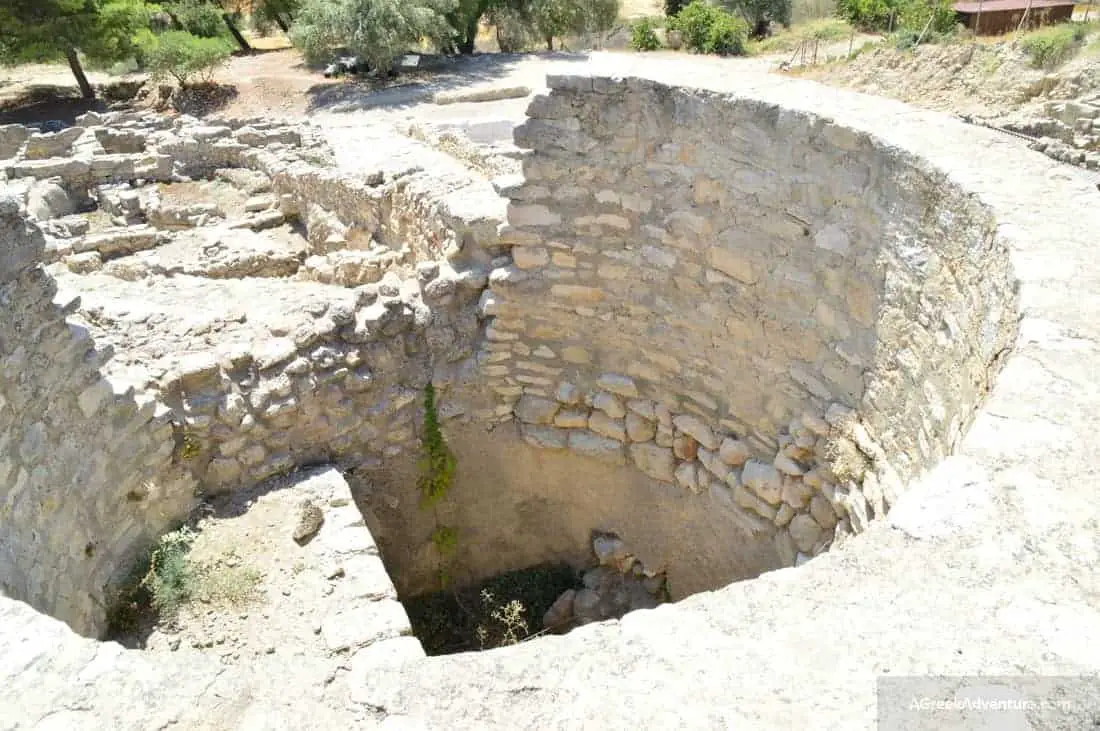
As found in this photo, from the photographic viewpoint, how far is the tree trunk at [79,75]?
20.8 meters

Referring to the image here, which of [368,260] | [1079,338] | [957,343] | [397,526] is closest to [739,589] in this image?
[1079,338]

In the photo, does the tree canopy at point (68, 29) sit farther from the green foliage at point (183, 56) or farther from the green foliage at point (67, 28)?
the green foliage at point (183, 56)

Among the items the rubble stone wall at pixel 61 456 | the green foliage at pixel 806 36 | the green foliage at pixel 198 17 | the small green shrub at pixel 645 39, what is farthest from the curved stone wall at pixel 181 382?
the green foliage at pixel 198 17

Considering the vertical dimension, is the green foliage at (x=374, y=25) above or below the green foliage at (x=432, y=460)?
above

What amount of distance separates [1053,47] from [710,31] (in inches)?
443

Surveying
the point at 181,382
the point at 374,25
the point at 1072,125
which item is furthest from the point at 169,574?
the point at 374,25

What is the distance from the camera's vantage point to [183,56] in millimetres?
19438

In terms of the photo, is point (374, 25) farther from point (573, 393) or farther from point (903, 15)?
point (573, 393)

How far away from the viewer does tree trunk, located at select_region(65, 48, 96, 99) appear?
20.8 meters

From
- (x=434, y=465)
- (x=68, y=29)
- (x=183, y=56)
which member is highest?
(x=68, y=29)

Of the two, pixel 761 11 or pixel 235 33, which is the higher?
pixel 235 33

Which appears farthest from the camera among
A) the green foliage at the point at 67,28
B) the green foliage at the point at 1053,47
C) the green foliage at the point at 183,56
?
the green foliage at the point at 67,28

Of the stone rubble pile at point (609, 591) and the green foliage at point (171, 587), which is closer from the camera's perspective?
the green foliage at point (171, 587)

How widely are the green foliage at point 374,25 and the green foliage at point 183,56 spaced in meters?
2.12
